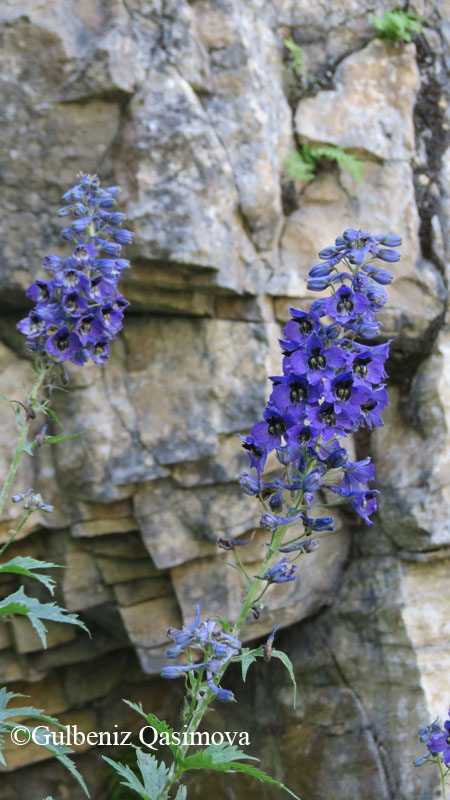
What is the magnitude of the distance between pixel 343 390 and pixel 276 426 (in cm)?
23

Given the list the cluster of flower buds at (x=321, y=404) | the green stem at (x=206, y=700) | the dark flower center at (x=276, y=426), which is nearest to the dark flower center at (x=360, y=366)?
the cluster of flower buds at (x=321, y=404)

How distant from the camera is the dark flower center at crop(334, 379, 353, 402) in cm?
221

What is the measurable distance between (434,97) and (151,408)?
3112mm

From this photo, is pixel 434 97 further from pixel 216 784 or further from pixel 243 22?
pixel 216 784

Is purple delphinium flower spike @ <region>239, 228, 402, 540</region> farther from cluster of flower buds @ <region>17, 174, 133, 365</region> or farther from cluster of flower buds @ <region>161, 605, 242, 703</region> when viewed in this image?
cluster of flower buds @ <region>17, 174, 133, 365</region>

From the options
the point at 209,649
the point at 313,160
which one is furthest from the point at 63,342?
the point at 313,160

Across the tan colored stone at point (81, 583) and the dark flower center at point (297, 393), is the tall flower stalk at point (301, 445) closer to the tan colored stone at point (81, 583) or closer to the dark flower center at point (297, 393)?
the dark flower center at point (297, 393)

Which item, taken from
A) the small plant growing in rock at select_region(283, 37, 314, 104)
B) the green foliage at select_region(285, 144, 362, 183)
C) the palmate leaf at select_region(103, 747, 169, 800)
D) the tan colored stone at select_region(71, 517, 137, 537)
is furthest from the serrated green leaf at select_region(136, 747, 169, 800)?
the small plant growing in rock at select_region(283, 37, 314, 104)

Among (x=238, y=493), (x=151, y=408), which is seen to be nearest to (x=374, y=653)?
(x=238, y=493)

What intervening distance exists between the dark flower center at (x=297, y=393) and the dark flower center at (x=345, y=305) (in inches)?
9.6

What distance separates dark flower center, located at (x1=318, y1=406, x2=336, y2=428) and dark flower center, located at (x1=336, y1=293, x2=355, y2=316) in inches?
11.2

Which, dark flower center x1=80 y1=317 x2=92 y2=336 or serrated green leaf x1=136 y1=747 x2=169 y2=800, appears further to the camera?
dark flower center x1=80 y1=317 x2=92 y2=336

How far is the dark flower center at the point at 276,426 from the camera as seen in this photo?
231 centimetres

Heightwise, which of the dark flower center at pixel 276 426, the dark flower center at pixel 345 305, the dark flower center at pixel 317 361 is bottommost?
the dark flower center at pixel 276 426
